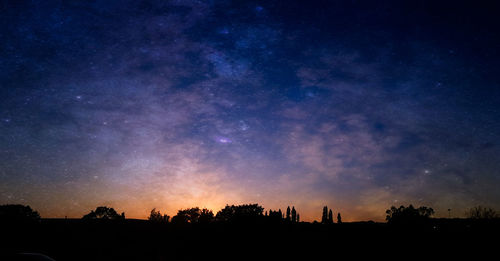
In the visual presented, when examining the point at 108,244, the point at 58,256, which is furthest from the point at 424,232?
the point at 58,256

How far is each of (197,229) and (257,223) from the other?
410 inches

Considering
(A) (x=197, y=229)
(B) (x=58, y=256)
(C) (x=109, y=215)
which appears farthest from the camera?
(C) (x=109, y=215)

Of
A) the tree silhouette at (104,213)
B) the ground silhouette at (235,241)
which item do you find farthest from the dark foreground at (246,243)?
the tree silhouette at (104,213)

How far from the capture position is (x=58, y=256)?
23.4 meters

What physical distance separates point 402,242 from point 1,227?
41.9m

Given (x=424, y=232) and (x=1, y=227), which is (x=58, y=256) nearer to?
(x=1, y=227)

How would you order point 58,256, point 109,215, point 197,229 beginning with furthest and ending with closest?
point 109,215 < point 197,229 < point 58,256

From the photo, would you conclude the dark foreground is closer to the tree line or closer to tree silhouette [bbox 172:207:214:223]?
the tree line

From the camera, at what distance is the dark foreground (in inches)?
859

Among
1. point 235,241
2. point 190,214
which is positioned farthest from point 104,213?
point 235,241

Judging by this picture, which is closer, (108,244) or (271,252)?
(271,252)

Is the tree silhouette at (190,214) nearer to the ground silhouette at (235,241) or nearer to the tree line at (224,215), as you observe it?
the tree line at (224,215)

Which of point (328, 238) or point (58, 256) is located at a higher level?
point (328, 238)

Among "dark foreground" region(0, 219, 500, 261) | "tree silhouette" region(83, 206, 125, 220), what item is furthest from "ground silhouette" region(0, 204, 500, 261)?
"tree silhouette" region(83, 206, 125, 220)
